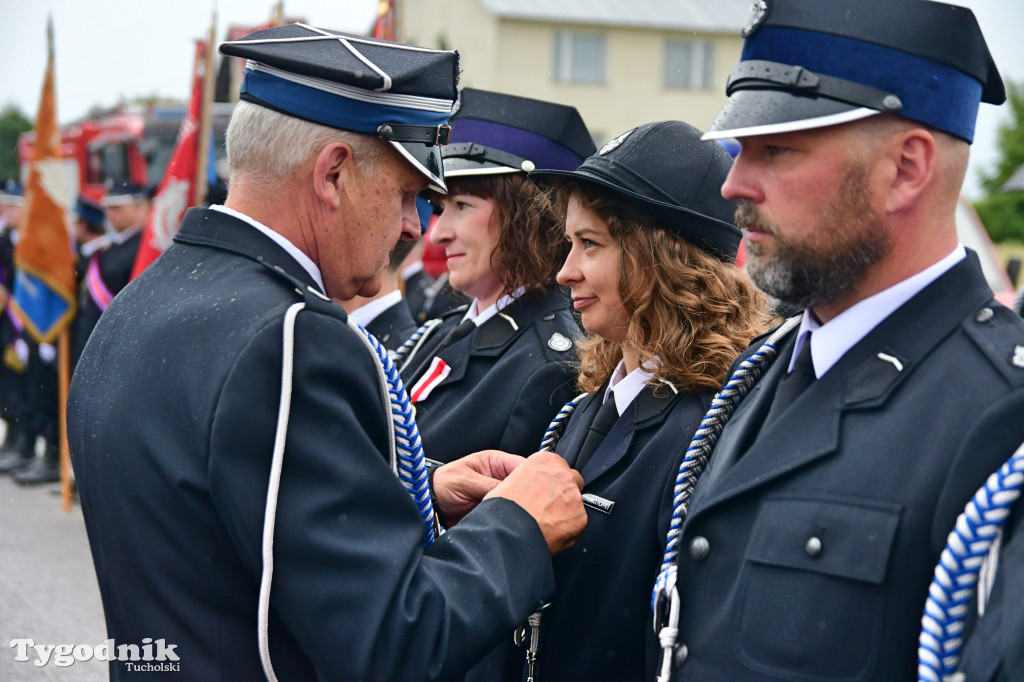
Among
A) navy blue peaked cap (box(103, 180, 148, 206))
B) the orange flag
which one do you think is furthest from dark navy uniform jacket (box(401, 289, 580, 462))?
navy blue peaked cap (box(103, 180, 148, 206))

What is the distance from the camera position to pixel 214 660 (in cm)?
201

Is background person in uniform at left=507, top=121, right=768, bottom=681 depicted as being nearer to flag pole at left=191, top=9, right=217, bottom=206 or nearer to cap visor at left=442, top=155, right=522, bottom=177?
cap visor at left=442, top=155, right=522, bottom=177

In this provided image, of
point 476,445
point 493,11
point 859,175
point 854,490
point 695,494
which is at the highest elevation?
point 493,11

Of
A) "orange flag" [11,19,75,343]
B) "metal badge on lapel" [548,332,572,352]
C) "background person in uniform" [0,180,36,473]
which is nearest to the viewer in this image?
"metal badge on lapel" [548,332,572,352]

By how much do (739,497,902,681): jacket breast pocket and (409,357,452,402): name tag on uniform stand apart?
1838 millimetres

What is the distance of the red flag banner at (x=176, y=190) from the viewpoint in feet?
25.4

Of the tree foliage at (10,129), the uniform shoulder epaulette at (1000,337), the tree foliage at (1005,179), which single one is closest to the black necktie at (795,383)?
the uniform shoulder epaulette at (1000,337)

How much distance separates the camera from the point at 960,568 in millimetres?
1646

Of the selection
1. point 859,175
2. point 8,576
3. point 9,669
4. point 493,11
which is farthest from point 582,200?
point 493,11

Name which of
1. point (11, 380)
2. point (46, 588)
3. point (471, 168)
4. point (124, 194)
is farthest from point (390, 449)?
point (11, 380)

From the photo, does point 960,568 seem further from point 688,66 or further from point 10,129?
point 10,129

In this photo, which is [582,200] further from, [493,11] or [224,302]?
[493,11]

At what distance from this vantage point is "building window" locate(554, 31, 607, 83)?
113ft

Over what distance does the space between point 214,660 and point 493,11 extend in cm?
3287
